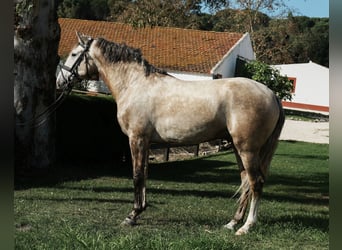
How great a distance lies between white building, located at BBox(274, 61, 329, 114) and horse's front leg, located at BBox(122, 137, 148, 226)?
35.6 metres

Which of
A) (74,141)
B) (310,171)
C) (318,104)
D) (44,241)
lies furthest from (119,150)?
(318,104)

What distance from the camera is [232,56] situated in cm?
3150

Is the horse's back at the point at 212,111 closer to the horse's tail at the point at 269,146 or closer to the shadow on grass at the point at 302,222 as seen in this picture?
the horse's tail at the point at 269,146

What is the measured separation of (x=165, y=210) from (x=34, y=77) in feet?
15.3

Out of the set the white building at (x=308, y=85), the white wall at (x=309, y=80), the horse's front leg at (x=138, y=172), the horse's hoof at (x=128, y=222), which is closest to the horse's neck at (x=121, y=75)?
the horse's front leg at (x=138, y=172)

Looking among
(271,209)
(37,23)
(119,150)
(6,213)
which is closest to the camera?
(6,213)

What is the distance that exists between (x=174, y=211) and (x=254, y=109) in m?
2.13

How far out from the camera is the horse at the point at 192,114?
531 centimetres

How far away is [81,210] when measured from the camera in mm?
6410

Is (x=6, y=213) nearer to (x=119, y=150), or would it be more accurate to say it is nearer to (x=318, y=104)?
(x=119, y=150)

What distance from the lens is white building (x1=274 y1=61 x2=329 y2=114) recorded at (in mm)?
40344

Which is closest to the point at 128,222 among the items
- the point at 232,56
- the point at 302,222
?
the point at 302,222

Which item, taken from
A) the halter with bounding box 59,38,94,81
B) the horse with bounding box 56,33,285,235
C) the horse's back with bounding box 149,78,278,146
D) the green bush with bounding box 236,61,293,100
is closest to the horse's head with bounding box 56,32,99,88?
the halter with bounding box 59,38,94,81

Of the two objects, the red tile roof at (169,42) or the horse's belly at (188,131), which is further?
the red tile roof at (169,42)
